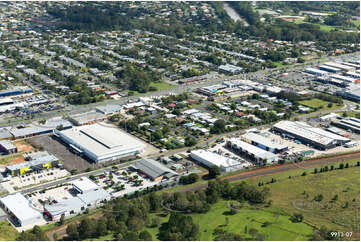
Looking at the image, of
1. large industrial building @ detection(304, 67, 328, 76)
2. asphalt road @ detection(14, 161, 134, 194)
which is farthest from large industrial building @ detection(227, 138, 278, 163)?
large industrial building @ detection(304, 67, 328, 76)

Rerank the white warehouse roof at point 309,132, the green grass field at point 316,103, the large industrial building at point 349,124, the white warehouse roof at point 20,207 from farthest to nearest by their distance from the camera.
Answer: the green grass field at point 316,103
the large industrial building at point 349,124
the white warehouse roof at point 309,132
the white warehouse roof at point 20,207

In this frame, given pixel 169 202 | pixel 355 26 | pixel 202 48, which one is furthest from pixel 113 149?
pixel 355 26

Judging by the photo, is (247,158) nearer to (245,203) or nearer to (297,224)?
(245,203)

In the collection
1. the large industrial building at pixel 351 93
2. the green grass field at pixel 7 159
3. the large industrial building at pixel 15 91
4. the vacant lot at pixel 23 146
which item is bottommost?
the green grass field at pixel 7 159

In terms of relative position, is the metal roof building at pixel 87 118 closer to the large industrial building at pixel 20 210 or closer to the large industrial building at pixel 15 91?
the large industrial building at pixel 15 91

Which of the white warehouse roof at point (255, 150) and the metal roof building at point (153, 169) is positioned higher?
the white warehouse roof at point (255, 150)

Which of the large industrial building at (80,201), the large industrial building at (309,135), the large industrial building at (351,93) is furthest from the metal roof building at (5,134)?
the large industrial building at (351,93)

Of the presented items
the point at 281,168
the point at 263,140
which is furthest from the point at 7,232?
the point at 263,140
